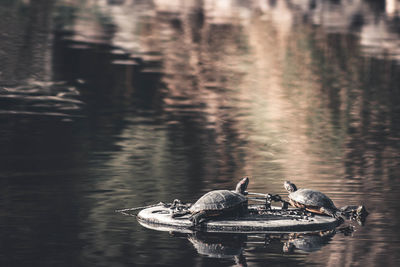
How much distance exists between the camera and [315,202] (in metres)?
14.0

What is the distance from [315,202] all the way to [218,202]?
1.49m

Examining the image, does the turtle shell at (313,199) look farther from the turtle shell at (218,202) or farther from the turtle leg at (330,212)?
the turtle shell at (218,202)

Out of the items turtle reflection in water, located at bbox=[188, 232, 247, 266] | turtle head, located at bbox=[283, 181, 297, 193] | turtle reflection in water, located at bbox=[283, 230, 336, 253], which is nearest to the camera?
turtle reflection in water, located at bbox=[188, 232, 247, 266]

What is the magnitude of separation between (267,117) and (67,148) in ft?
23.9

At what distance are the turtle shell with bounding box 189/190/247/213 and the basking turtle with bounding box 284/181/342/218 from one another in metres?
1.03

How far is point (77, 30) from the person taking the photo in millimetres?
50344

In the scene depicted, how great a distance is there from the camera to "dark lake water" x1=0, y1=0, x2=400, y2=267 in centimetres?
1282

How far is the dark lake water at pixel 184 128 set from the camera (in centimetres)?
1282

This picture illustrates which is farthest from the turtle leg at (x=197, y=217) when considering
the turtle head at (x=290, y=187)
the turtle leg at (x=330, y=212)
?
the turtle head at (x=290, y=187)

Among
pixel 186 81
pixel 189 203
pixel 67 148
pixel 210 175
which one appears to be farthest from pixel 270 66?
pixel 189 203

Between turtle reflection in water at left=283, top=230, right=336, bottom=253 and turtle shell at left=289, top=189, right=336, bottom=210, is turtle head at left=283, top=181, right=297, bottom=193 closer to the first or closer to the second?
turtle shell at left=289, top=189, right=336, bottom=210

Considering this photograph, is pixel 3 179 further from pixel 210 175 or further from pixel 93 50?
pixel 93 50

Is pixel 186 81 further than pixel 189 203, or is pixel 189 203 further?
pixel 186 81

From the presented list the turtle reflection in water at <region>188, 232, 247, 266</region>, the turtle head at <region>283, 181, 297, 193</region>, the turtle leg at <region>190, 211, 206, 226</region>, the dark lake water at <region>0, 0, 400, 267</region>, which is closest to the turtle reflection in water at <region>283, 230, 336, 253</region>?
the dark lake water at <region>0, 0, 400, 267</region>
